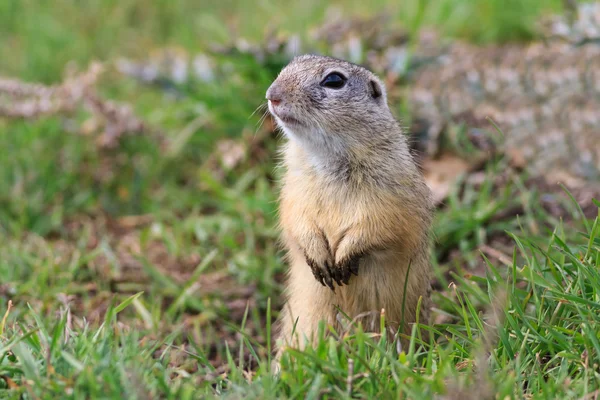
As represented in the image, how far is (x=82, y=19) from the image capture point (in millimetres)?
8539

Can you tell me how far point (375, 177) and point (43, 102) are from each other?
3437mm

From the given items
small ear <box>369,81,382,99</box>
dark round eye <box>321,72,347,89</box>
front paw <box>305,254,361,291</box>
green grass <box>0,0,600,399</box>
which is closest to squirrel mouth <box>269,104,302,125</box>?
dark round eye <box>321,72,347,89</box>

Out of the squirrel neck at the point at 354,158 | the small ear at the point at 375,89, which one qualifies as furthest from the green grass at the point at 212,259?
the small ear at the point at 375,89

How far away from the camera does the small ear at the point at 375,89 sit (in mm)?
3893

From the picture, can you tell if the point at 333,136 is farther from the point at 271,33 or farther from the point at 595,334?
the point at 271,33

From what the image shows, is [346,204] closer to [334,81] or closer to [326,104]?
[326,104]

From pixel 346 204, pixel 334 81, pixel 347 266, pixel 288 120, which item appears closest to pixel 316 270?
pixel 347 266

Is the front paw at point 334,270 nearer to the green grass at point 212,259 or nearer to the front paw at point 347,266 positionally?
the front paw at point 347,266

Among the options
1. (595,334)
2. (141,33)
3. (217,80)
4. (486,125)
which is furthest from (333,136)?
(141,33)

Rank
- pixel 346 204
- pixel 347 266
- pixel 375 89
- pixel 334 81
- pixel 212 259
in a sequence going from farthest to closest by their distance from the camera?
pixel 212 259 < pixel 375 89 < pixel 334 81 < pixel 346 204 < pixel 347 266

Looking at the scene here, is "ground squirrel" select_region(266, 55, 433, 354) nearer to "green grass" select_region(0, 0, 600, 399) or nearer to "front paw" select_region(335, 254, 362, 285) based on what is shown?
"front paw" select_region(335, 254, 362, 285)

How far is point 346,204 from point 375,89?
0.69 meters

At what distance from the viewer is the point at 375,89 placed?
12.8 feet

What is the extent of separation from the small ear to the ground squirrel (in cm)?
6
